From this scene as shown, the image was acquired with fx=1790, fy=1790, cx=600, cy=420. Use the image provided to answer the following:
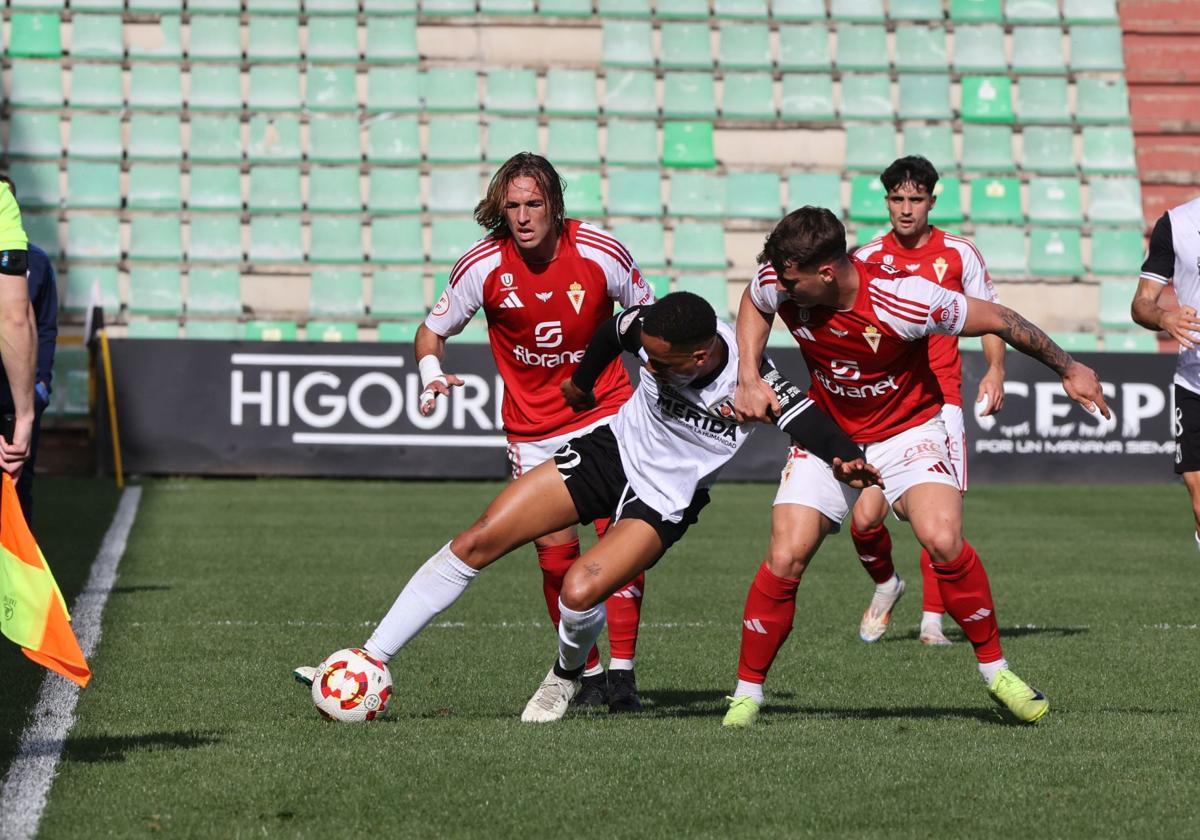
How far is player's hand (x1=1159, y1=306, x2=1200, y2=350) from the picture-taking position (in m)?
7.44

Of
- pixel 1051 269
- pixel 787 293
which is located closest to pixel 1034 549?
pixel 787 293

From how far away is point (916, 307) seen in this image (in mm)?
6250

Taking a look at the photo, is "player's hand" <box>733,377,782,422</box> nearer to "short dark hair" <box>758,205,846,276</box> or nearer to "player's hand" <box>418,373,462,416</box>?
"short dark hair" <box>758,205,846,276</box>

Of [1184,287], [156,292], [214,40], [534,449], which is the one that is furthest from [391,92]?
[534,449]

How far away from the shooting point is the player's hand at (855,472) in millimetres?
5914

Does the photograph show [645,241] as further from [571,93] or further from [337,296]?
[337,296]

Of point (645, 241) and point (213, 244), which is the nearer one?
point (213, 244)

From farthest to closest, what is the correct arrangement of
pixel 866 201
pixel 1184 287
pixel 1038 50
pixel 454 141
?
1. pixel 1038 50
2. pixel 454 141
3. pixel 866 201
4. pixel 1184 287

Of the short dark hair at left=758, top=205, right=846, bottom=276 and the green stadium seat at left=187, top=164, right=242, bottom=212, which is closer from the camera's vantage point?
the short dark hair at left=758, top=205, right=846, bottom=276

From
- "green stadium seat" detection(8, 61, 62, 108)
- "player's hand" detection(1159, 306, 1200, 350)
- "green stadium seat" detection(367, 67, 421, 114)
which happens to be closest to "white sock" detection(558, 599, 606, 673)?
"player's hand" detection(1159, 306, 1200, 350)

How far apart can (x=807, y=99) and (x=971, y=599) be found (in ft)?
52.1

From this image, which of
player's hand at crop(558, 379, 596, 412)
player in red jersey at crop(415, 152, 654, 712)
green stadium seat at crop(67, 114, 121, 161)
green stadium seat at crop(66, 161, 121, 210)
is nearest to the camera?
player's hand at crop(558, 379, 596, 412)

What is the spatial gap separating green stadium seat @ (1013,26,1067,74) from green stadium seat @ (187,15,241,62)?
9.49m

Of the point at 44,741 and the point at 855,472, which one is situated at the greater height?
the point at 855,472
